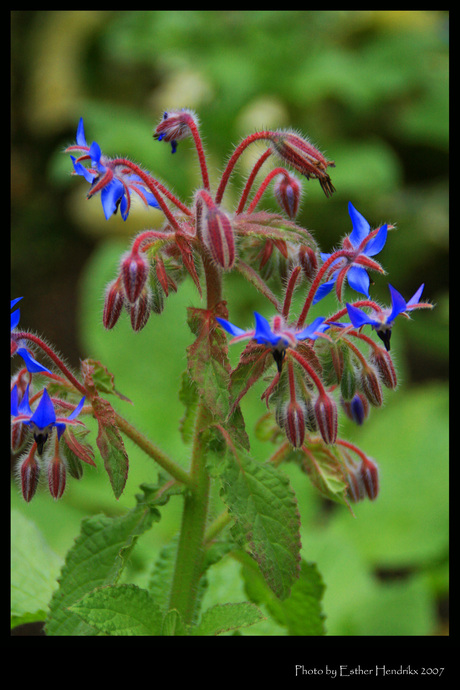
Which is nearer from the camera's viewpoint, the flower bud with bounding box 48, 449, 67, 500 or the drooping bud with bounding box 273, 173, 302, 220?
the flower bud with bounding box 48, 449, 67, 500

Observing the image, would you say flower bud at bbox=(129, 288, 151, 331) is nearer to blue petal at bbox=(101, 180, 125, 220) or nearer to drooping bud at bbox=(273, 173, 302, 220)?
blue petal at bbox=(101, 180, 125, 220)

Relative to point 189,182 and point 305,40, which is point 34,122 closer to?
point 189,182

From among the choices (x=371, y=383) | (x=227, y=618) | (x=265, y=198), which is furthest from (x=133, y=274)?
(x=265, y=198)

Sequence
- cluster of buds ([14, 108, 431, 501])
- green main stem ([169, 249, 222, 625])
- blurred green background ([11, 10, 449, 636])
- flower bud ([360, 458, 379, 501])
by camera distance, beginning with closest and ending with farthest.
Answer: cluster of buds ([14, 108, 431, 501])
green main stem ([169, 249, 222, 625])
flower bud ([360, 458, 379, 501])
blurred green background ([11, 10, 449, 636])

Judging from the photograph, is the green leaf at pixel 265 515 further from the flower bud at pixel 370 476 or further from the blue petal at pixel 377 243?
the blue petal at pixel 377 243

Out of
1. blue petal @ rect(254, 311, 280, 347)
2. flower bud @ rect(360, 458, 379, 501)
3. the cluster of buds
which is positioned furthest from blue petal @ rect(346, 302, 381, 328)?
flower bud @ rect(360, 458, 379, 501)

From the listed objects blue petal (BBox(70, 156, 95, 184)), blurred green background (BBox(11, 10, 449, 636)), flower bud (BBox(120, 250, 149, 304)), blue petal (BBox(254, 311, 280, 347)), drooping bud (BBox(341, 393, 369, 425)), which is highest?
blurred green background (BBox(11, 10, 449, 636))

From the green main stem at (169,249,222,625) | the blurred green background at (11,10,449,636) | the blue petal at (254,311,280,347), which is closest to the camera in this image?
the blue petal at (254,311,280,347)
